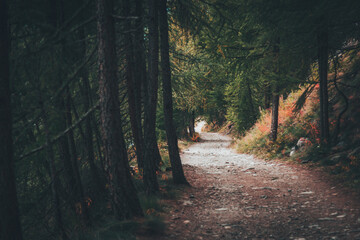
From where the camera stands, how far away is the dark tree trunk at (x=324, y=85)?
8.44 m

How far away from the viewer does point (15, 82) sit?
181 inches

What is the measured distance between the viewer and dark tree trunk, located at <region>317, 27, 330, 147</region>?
8.44 metres

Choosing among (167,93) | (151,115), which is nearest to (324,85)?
(167,93)

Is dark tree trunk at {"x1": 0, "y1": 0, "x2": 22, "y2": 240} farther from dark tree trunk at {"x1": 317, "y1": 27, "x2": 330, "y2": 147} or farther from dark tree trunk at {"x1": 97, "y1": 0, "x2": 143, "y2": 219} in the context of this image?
dark tree trunk at {"x1": 317, "y1": 27, "x2": 330, "y2": 147}

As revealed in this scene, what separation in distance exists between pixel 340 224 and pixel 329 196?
1.77 metres

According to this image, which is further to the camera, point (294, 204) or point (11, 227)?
point (294, 204)

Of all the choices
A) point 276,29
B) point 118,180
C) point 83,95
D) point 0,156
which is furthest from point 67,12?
point 276,29

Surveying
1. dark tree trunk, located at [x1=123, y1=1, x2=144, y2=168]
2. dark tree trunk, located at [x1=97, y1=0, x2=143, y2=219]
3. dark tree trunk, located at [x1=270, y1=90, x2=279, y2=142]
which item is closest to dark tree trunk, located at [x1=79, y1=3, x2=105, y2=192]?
dark tree trunk, located at [x1=97, y1=0, x2=143, y2=219]

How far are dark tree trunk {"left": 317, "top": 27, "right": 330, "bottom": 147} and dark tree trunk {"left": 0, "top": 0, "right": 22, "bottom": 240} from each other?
8.91m

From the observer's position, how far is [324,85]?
9039 millimetres

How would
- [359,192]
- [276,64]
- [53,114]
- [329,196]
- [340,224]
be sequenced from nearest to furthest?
1. [53,114]
2. [340,224]
3. [359,192]
4. [329,196]
5. [276,64]

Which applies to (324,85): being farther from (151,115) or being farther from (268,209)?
(151,115)

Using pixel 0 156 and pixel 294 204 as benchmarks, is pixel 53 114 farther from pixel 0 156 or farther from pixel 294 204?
pixel 294 204

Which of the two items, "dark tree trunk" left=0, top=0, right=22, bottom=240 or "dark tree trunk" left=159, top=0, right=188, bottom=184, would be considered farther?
"dark tree trunk" left=159, top=0, right=188, bottom=184
